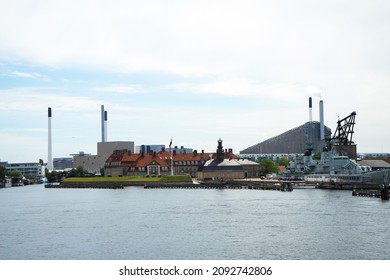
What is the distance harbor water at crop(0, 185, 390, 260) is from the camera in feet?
88.8

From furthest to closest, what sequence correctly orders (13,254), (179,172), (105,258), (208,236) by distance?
(179,172), (208,236), (13,254), (105,258)

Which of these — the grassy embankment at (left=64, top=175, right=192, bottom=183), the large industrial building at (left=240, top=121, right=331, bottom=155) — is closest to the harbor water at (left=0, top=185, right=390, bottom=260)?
the grassy embankment at (left=64, top=175, right=192, bottom=183)

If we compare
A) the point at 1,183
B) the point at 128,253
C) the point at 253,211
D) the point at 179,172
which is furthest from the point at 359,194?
the point at 1,183

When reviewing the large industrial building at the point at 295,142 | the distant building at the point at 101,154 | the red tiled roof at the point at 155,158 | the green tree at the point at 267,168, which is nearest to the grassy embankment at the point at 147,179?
the red tiled roof at the point at 155,158

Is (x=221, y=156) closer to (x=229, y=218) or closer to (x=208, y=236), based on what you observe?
(x=229, y=218)

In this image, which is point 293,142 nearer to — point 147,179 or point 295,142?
point 295,142

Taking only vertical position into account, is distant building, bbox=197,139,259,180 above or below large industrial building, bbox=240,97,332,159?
below

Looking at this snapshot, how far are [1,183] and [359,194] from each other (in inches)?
3153

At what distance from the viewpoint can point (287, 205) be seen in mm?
49719

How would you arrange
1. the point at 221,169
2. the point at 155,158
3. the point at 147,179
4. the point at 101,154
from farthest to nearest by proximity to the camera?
the point at 101,154 < the point at 155,158 < the point at 221,169 < the point at 147,179

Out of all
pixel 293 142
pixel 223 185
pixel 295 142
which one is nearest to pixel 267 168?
pixel 223 185

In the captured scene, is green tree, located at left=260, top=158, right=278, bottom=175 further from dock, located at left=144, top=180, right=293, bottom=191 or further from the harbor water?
the harbor water

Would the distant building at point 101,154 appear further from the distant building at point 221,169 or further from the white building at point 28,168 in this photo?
the distant building at point 221,169

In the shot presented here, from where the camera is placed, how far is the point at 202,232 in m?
33.3
